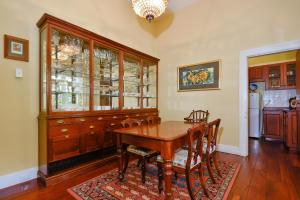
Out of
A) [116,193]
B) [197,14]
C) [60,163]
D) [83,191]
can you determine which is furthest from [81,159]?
[197,14]

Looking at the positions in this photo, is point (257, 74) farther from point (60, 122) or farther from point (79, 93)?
point (60, 122)

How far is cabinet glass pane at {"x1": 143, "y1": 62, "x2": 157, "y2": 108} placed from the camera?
421cm

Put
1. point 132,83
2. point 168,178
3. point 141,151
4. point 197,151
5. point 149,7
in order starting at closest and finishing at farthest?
1. point 168,178
2. point 197,151
3. point 141,151
4. point 149,7
5. point 132,83

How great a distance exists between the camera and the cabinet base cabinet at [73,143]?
2168 millimetres

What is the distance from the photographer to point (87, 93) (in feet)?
9.12

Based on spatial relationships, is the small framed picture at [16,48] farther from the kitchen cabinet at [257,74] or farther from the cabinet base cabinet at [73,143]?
the kitchen cabinet at [257,74]

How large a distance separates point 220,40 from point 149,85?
209 cm

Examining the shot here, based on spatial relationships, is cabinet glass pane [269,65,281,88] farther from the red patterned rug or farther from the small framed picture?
the small framed picture

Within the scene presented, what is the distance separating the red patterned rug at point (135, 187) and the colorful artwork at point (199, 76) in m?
2.02

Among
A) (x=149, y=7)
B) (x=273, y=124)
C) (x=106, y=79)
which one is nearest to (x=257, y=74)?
(x=273, y=124)

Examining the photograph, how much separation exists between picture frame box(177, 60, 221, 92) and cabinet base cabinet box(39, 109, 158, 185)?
2109mm

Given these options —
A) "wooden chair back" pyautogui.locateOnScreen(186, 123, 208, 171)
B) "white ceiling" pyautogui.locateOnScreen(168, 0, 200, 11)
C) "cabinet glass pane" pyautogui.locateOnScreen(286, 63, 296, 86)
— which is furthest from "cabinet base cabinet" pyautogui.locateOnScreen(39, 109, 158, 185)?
"cabinet glass pane" pyautogui.locateOnScreen(286, 63, 296, 86)

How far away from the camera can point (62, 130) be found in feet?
7.54

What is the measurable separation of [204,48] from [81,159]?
3.59 m
